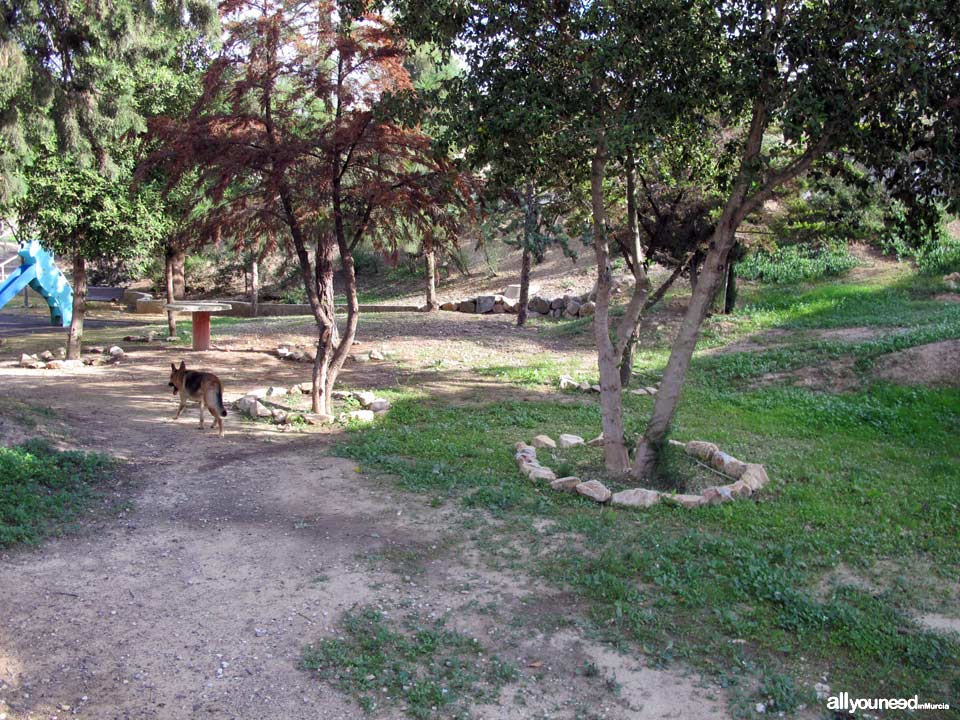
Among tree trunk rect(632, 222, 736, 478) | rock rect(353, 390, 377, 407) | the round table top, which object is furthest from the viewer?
the round table top

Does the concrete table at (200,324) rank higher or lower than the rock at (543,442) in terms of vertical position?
higher

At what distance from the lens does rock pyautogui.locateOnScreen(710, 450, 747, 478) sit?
8445 millimetres

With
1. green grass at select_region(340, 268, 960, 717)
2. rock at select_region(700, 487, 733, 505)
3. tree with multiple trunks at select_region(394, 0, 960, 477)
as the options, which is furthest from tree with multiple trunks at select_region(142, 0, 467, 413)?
rock at select_region(700, 487, 733, 505)

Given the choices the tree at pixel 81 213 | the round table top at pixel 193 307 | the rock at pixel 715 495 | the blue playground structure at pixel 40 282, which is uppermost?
the tree at pixel 81 213

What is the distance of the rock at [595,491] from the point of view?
7555 millimetres

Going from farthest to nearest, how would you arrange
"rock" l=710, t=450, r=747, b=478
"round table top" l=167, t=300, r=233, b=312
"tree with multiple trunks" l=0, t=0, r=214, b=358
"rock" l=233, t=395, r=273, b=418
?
"round table top" l=167, t=300, r=233, b=312 → "tree with multiple trunks" l=0, t=0, r=214, b=358 → "rock" l=233, t=395, r=273, b=418 → "rock" l=710, t=450, r=747, b=478

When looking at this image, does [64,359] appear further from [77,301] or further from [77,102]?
[77,102]

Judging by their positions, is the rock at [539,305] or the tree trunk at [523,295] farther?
the rock at [539,305]

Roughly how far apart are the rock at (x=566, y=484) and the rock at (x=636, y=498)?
476 mm

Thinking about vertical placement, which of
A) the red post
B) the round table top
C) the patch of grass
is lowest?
the patch of grass

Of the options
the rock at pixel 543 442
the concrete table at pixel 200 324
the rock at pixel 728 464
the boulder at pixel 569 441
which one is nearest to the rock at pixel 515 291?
the concrete table at pixel 200 324

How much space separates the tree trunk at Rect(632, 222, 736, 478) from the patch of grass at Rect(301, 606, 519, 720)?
379 cm

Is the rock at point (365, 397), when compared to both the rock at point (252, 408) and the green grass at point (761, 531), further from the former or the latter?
the rock at point (252, 408)

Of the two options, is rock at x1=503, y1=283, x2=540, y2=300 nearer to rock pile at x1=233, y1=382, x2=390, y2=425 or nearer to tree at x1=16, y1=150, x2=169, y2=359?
tree at x1=16, y1=150, x2=169, y2=359
